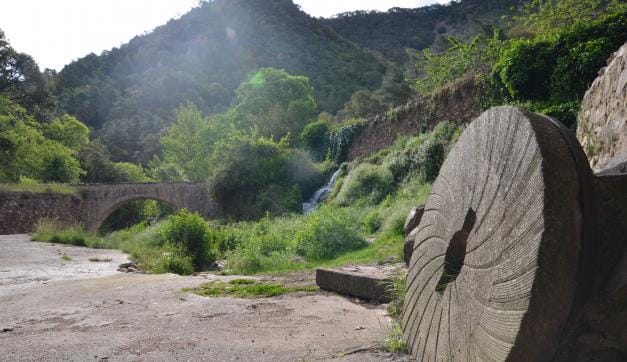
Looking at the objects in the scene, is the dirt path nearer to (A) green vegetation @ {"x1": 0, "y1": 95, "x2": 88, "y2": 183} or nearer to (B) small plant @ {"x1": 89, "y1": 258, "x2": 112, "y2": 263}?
(B) small plant @ {"x1": 89, "y1": 258, "x2": 112, "y2": 263}

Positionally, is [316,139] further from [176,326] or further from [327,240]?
[176,326]

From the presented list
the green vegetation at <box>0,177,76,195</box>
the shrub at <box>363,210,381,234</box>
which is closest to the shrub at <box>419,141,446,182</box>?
the shrub at <box>363,210,381,234</box>

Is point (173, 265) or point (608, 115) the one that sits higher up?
point (608, 115)

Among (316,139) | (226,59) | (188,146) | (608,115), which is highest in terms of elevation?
(226,59)

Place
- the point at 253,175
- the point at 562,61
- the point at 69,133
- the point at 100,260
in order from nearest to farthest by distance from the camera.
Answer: the point at 562,61, the point at 100,260, the point at 253,175, the point at 69,133

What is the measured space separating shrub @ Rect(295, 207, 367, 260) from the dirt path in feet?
11.3

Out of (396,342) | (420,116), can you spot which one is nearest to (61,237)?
(420,116)

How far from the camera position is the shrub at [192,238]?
9.00 meters

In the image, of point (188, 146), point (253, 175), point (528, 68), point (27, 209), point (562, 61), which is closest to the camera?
point (562, 61)

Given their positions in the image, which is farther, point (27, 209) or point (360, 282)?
point (27, 209)

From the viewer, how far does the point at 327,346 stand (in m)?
2.61

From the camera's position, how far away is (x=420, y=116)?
54.3 ft

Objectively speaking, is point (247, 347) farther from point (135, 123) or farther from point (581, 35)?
point (135, 123)

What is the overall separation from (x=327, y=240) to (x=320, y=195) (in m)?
11.4
